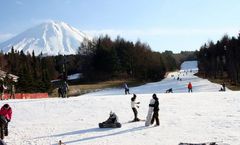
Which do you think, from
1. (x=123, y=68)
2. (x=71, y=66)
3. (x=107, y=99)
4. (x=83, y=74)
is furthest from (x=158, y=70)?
(x=107, y=99)

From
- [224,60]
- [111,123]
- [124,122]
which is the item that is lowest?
[124,122]

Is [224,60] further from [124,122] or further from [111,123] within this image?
[111,123]

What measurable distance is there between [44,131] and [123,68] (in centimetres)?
8986

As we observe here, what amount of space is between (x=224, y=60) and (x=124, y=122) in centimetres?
8072

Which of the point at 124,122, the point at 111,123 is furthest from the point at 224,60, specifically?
the point at 111,123

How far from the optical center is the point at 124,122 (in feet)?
79.7

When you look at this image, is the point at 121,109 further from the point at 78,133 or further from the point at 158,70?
the point at 158,70

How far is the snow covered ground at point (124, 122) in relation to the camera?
19.2 metres

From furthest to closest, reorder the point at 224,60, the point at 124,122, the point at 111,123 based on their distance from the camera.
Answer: the point at 224,60
the point at 124,122
the point at 111,123

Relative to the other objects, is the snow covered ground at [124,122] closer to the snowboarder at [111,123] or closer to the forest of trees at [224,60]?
the snowboarder at [111,123]

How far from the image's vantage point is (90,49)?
124 meters

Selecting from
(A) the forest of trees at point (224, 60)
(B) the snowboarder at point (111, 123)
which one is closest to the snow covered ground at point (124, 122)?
(B) the snowboarder at point (111, 123)

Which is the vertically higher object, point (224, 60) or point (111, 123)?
point (224, 60)

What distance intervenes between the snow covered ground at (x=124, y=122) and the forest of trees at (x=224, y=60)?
136ft
